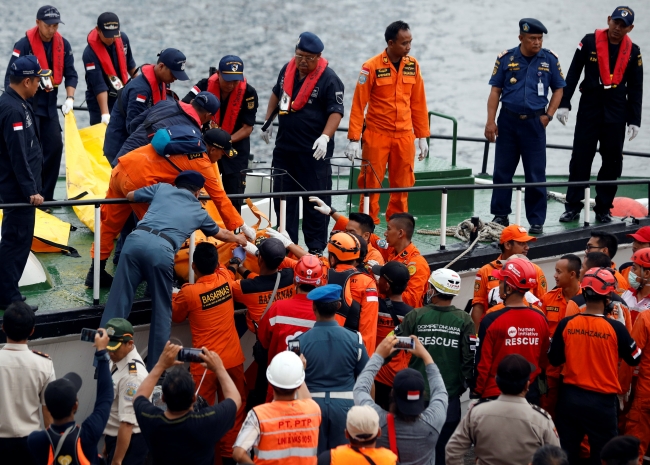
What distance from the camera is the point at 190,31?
35594 millimetres

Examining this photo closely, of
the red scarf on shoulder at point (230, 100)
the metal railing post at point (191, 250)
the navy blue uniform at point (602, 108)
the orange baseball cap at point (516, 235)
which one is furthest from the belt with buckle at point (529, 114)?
the metal railing post at point (191, 250)

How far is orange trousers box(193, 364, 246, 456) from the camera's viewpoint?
630cm

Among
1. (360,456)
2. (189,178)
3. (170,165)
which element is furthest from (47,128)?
(360,456)

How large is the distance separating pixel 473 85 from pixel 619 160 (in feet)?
85.5

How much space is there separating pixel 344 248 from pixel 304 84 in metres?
2.18

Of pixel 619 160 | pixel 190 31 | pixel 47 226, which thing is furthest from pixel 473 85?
pixel 47 226

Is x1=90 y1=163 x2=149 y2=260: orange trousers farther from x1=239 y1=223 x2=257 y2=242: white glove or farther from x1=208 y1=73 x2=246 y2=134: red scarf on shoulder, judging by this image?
x1=208 y1=73 x2=246 y2=134: red scarf on shoulder

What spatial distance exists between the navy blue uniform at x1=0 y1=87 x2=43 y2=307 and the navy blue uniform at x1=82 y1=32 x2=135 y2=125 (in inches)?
103

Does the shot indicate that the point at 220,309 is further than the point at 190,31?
No

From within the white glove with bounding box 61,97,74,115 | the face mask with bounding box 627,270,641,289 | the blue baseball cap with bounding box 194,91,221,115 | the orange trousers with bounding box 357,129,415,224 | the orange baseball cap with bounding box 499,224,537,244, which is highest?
the blue baseball cap with bounding box 194,91,221,115

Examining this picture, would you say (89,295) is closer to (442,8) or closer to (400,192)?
(400,192)

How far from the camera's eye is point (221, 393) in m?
6.43

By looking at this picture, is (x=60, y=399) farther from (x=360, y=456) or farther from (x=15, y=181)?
(x=15, y=181)

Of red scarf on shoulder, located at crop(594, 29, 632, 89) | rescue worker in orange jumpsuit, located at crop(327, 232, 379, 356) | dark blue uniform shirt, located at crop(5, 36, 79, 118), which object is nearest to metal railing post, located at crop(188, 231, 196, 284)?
rescue worker in orange jumpsuit, located at crop(327, 232, 379, 356)
